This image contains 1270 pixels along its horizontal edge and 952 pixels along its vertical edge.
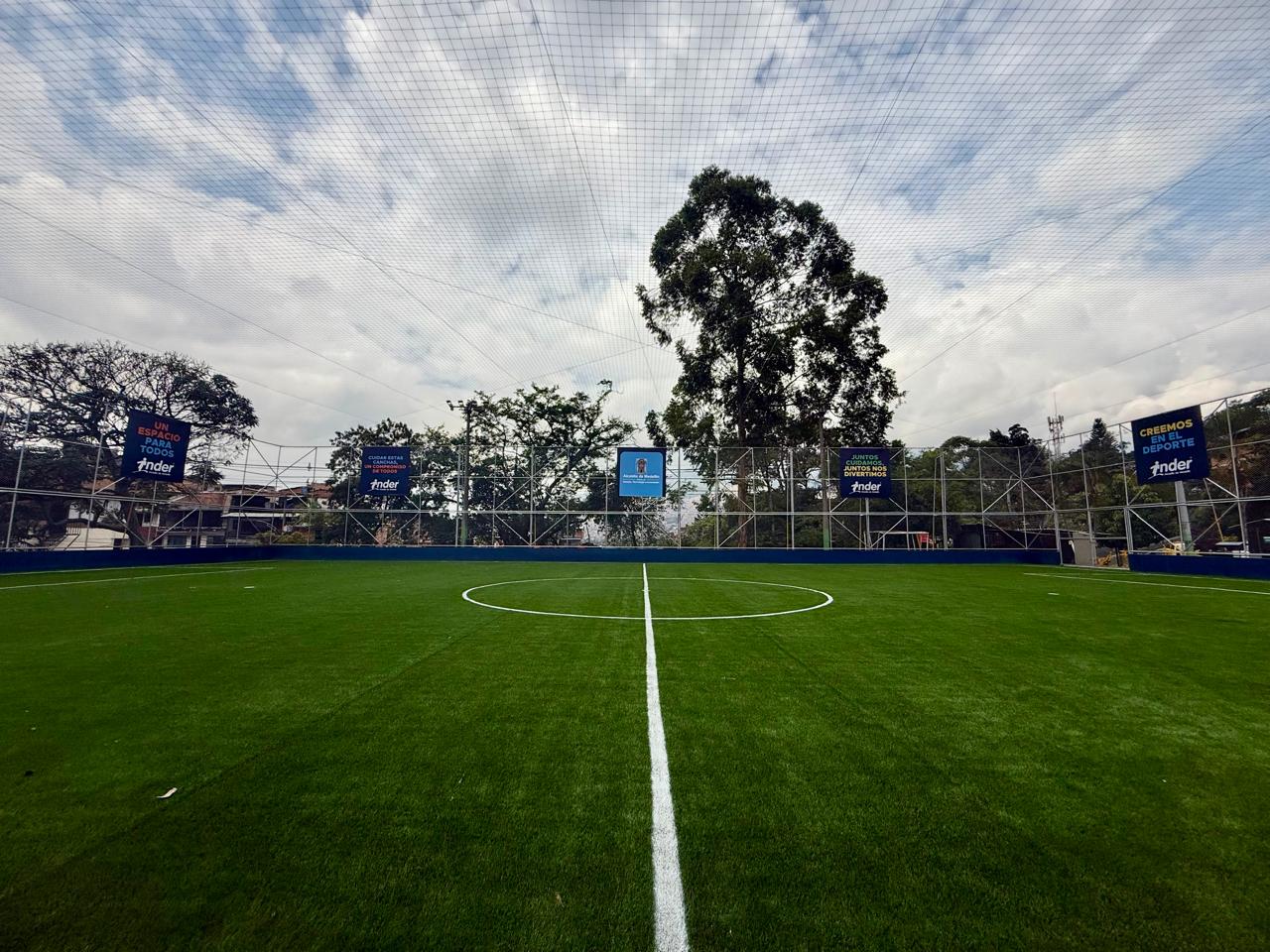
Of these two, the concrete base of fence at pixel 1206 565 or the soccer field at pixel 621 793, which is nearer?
the soccer field at pixel 621 793

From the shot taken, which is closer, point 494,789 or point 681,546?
point 494,789

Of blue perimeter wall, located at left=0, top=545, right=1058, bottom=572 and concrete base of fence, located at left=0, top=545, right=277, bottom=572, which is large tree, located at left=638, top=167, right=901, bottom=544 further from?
concrete base of fence, located at left=0, top=545, right=277, bottom=572

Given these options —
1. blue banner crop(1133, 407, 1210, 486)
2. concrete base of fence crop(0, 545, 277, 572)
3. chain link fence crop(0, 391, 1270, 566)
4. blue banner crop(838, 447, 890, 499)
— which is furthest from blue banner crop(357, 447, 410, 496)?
blue banner crop(1133, 407, 1210, 486)

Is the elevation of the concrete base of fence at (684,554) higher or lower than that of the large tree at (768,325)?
lower

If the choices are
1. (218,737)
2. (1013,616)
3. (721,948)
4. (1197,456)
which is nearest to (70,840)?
(218,737)

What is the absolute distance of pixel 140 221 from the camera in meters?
12.3

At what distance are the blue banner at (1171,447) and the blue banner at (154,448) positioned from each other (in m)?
30.8

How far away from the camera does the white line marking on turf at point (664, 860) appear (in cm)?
150

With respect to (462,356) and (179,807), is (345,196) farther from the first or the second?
(179,807)

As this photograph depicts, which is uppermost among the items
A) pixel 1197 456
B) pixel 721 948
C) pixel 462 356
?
pixel 462 356

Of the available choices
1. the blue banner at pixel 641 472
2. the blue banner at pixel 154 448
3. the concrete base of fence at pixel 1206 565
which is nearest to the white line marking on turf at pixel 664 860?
the blue banner at pixel 641 472

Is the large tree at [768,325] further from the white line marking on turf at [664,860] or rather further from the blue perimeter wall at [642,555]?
the white line marking on turf at [664,860]

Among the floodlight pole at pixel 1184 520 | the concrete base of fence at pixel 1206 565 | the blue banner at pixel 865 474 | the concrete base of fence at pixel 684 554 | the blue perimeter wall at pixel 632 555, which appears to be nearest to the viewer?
the concrete base of fence at pixel 1206 565

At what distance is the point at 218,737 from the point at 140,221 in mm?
14737
